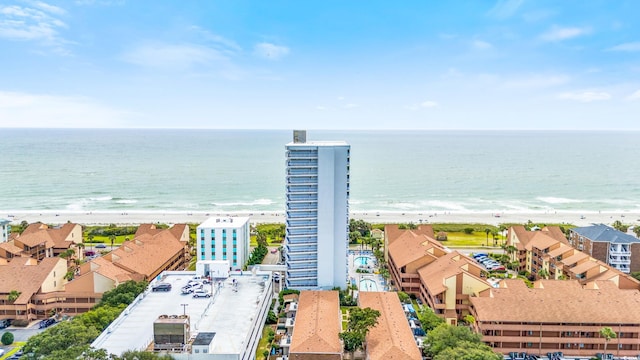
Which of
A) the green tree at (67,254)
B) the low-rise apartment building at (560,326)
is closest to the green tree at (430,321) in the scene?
the low-rise apartment building at (560,326)

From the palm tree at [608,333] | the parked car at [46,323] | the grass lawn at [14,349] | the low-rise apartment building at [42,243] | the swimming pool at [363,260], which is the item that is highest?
the low-rise apartment building at [42,243]

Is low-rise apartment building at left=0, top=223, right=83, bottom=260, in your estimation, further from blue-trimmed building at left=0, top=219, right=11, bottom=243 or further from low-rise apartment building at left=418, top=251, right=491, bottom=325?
low-rise apartment building at left=418, top=251, right=491, bottom=325

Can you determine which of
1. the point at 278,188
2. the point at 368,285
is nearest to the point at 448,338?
the point at 368,285

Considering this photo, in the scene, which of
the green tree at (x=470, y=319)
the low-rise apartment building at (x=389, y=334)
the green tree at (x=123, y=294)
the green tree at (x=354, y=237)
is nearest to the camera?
the low-rise apartment building at (x=389, y=334)

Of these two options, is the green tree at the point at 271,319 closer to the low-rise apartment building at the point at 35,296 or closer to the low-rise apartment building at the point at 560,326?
the low-rise apartment building at the point at 35,296

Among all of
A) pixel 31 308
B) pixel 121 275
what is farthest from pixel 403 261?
pixel 31 308

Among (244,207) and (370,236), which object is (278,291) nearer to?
(370,236)

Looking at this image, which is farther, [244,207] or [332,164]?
[244,207]
